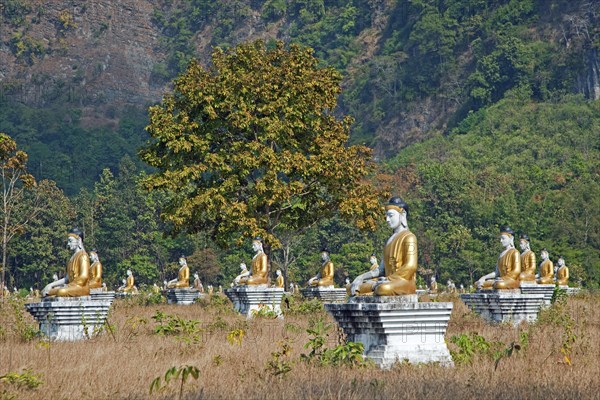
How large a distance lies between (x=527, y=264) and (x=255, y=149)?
9.35 meters

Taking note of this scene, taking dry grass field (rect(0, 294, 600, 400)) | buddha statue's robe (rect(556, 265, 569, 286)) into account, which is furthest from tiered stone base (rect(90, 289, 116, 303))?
buddha statue's robe (rect(556, 265, 569, 286))

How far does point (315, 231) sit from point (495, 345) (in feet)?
194

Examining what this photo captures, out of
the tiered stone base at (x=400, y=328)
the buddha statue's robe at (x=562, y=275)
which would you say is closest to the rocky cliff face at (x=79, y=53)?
the buddha statue's robe at (x=562, y=275)

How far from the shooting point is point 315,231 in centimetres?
7294

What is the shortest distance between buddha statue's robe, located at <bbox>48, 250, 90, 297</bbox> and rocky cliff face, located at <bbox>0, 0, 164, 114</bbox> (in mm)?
147020

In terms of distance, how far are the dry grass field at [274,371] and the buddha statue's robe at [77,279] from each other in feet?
2.96

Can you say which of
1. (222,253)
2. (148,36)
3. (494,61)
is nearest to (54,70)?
(148,36)

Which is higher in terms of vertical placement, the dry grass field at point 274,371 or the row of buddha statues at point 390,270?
the row of buddha statues at point 390,270

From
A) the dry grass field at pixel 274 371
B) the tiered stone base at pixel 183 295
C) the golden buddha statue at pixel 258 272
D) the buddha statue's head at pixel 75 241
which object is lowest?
the dry grass field at pixel 274 371

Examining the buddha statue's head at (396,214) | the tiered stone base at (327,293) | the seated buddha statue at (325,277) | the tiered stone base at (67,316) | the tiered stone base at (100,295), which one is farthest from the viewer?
the seated buddha statue at (325,277)

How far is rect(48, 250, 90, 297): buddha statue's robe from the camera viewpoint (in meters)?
18.2

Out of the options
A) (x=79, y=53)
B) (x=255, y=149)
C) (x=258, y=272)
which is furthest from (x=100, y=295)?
(x=79, y=53)

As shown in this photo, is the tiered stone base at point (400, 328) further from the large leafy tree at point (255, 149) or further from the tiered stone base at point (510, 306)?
the large leafy tree at point (255, 149)

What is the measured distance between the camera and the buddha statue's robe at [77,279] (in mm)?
18203
